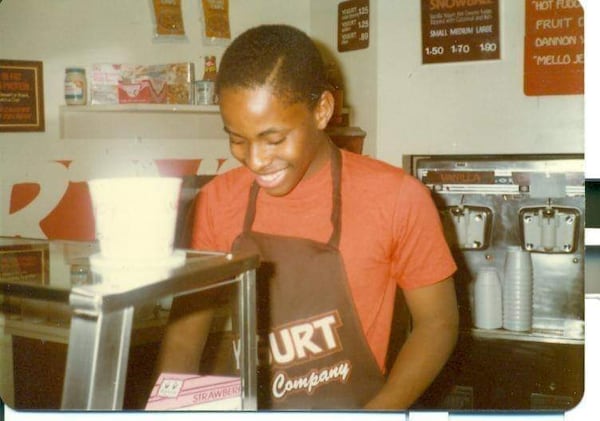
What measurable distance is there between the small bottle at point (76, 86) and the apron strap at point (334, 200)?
1.08ft

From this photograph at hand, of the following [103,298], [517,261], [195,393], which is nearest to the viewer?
[103,298]

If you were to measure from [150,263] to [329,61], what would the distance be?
1.67 feet

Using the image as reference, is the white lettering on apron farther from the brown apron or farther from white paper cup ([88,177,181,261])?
white paper cup ([88,177,181,261])

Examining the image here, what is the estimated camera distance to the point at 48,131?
96cm

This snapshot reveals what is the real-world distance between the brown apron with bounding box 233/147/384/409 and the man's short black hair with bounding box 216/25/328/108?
Result: 10.2 inches

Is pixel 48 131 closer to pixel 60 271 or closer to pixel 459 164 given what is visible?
pixel 60 271

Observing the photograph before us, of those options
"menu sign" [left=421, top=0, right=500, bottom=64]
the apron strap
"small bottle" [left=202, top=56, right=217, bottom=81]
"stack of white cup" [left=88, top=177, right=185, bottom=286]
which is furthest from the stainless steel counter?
"menu sign" [left=421, top=0, right=500, bottom=64]

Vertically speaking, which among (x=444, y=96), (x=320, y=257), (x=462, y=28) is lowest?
(x=320, y=257)

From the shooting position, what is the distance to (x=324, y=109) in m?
0.96

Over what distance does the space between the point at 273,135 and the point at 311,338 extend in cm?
35

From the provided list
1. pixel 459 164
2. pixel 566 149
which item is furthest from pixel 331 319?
pixel 566 149

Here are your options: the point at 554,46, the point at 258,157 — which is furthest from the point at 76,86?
the point at 554,46

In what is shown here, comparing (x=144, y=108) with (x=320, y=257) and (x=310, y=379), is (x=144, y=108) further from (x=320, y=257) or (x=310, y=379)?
(x=310, y=379)

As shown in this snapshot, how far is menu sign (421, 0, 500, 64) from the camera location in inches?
36.1
